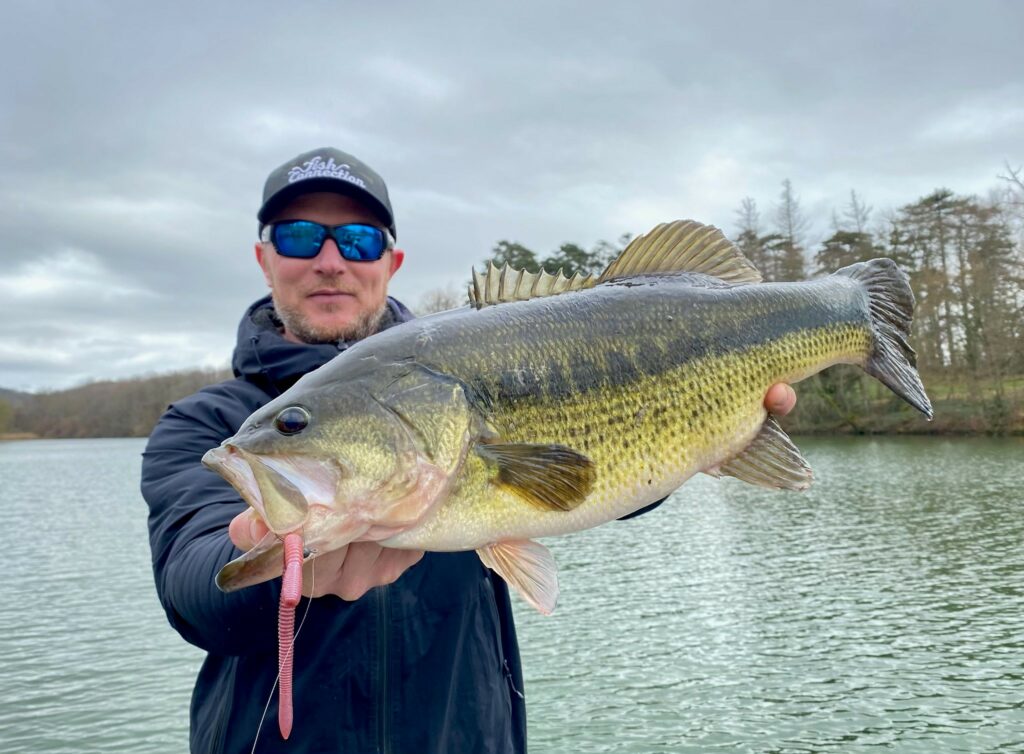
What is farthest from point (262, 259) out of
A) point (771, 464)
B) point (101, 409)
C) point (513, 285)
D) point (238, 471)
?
point (101, 409)

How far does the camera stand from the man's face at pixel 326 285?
3.90 metres

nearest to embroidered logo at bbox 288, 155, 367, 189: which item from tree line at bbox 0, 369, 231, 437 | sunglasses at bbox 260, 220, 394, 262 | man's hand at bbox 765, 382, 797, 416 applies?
sunglasses at bbox 260, 220, 394, 262

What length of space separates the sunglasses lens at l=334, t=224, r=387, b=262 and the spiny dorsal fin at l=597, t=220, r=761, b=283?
1.35 metres

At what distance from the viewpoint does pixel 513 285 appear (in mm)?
3092

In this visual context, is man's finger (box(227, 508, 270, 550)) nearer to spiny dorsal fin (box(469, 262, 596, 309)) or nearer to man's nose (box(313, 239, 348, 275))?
spiny dorsal fin (box(469, 262, 596, 309))

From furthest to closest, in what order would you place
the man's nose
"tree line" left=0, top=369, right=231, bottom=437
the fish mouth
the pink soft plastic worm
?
"tree line" left=0, top=369, right=231, bottom=437, the man's nose, the fish mouth, the pink soft plastic worm

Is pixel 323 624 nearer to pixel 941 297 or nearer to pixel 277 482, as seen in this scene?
pixel 277 482

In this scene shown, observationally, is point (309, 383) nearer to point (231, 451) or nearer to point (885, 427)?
point (231, 451)

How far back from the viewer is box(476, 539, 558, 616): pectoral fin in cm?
266

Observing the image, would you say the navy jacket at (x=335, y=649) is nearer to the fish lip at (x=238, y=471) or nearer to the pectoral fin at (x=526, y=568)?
the fish lip at (x=238, y=471)

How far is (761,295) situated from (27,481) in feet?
182

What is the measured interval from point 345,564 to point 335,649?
0.73 meters

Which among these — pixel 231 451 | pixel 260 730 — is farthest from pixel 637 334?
pixel 260 730

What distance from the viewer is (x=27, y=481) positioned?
48.3 m
